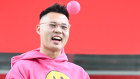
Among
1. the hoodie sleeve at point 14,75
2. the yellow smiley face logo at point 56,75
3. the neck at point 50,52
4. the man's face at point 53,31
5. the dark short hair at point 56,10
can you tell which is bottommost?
the yellow smiley face logo at point 56,75

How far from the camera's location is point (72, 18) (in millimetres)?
1924

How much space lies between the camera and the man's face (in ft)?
3.80

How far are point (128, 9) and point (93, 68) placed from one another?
0.55 m

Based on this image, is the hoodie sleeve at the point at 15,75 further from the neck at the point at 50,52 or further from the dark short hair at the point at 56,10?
the dark short hair at the point at 56,10

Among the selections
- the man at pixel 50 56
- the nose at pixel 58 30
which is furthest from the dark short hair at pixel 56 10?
the nose at pixel 58 30

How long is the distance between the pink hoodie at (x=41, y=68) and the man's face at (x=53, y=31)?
0.24 ft

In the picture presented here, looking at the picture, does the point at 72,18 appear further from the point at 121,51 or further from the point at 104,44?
the point at 121,51

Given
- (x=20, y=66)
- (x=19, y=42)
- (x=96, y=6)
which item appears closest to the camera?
(x=20, y=66)

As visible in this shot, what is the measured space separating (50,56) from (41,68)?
0.09 meters

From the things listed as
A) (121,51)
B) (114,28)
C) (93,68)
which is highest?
(114,28)

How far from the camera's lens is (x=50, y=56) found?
1.22 metres

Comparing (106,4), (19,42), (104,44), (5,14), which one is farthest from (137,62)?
(5,14)

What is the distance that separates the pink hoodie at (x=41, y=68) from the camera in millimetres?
1099

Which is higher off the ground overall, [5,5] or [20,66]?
[5,5]
